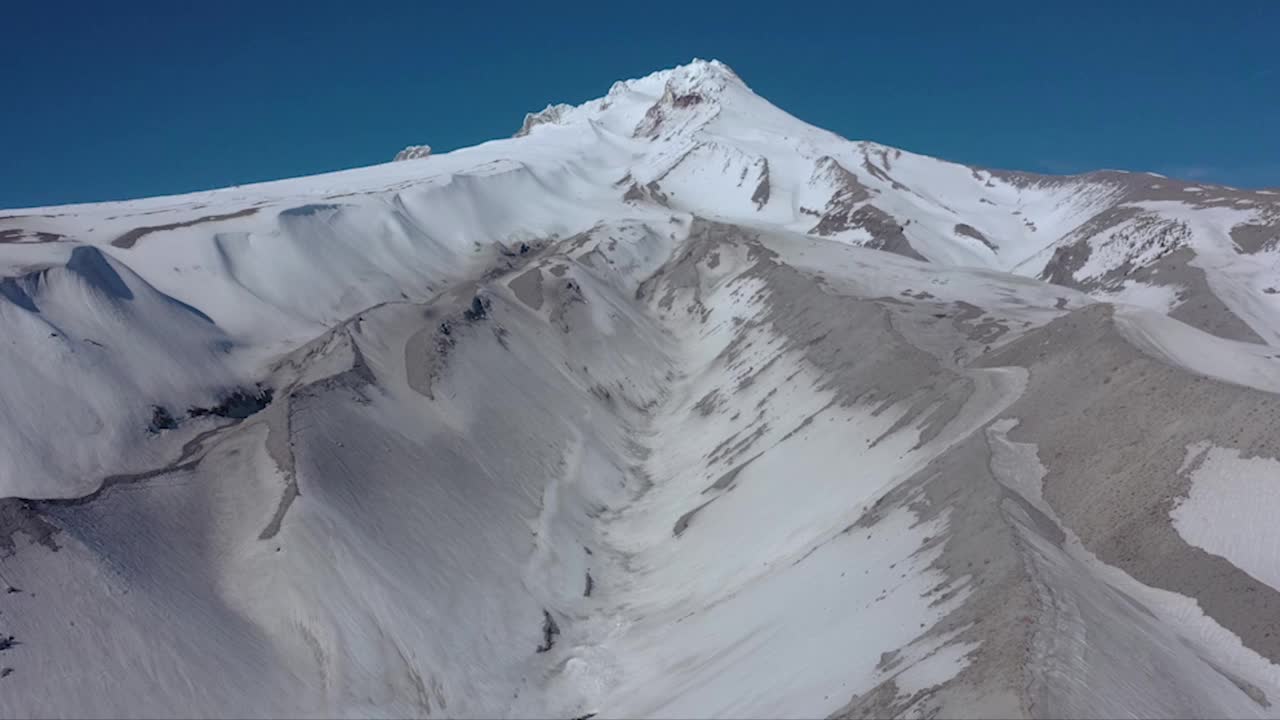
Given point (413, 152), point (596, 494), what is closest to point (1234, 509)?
point (596, 494)

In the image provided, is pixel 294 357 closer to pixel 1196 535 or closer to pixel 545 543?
pixel 545 543

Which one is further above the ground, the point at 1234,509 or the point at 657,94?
the point at 657,94

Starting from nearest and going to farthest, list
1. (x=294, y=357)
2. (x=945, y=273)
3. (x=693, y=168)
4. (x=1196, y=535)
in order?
(x=1196, y=535) → (x=294, y=357) → (x=945, y=273) → (x=693, y=168)

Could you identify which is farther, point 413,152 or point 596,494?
point 413,152

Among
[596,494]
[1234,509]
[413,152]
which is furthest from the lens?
[413,152]

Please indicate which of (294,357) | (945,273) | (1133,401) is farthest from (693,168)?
(1133,401)

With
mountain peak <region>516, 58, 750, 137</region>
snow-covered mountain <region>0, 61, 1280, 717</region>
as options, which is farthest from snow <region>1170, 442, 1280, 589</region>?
mountain peak <region>516, 58, 750, 137</region>

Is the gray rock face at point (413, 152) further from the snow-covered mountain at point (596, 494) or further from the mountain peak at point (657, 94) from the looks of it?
the snow-covered mountain at point (596, 494)

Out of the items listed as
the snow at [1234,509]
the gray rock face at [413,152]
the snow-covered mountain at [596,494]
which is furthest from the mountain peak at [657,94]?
the snow at [1234,509]

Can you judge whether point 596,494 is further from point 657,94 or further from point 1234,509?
point 657,94

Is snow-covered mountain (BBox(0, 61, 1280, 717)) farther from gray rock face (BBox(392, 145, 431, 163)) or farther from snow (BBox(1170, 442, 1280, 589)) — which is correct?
gray rock face (BBox(392, 145, 431, 163))
